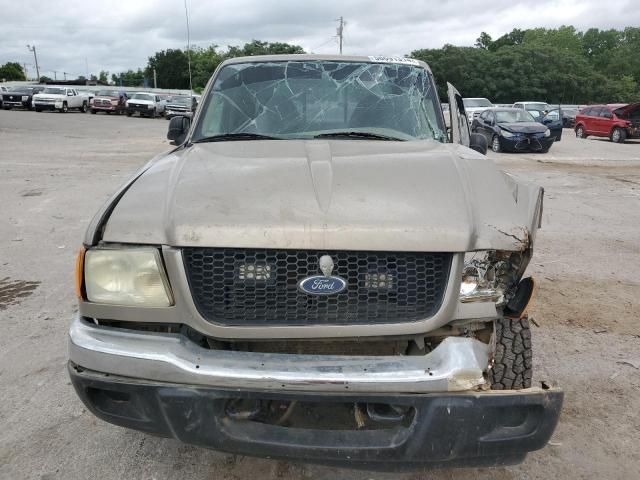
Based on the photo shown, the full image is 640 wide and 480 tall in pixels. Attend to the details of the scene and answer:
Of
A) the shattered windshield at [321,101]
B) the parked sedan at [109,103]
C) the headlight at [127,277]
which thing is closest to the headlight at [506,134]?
the shattered windshield at [321,101]

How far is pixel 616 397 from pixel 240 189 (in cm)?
252

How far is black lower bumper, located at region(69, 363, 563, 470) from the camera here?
1.93m

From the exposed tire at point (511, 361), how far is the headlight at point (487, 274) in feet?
0.52

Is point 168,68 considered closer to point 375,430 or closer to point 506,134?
point 506,134

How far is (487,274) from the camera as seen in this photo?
2.20 m

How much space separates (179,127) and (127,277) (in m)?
2.17

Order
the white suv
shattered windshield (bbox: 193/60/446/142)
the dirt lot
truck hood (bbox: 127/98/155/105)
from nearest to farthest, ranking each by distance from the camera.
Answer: the dirt lot < shattered windshield (bbox: 193/60/446/142) < truck hood (bbox: 127/98/155/105) < the white suv

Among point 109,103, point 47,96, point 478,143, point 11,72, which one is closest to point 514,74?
point 109,103

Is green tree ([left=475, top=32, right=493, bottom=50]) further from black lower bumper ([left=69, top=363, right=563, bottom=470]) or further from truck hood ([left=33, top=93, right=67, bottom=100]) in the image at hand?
black lower bumper ([left=69, top=363, right=563, bottom=470])

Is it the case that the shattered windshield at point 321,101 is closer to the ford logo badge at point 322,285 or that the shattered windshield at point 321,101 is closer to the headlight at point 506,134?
the ford logo badge at point 322,285

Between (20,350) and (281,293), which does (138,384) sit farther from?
(20,350)

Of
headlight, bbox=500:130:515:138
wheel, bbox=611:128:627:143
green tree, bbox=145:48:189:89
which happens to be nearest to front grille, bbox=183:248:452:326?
headlight, bbox=500:130:515:138

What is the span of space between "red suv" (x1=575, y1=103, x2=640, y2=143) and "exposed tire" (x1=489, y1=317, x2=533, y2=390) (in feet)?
75.7

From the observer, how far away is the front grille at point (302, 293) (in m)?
2.08
